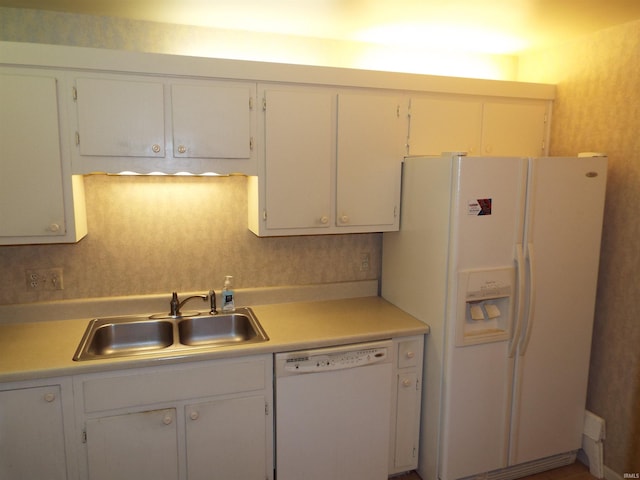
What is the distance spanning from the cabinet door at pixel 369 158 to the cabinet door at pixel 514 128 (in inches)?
21.5

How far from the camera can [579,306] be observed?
2463 millimetres

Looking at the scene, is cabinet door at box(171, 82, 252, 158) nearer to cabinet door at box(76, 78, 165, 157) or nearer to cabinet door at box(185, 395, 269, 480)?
cabinet door at box(76, 78, 165, 157)

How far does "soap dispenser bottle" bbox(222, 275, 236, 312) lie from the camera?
8.60 ft

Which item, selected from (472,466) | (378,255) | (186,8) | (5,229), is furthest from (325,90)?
(472,466)

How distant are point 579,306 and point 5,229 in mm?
2863

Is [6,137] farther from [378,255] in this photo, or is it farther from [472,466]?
[472,466]

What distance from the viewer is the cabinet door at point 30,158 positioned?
6.50 ft

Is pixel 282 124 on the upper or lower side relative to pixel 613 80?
lower

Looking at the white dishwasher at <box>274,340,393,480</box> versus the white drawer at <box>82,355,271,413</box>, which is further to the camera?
the white dishwasher at <box>274,340,393,480</box>

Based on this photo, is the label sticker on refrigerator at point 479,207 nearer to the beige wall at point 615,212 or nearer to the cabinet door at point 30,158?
the beige wall at point 615,212

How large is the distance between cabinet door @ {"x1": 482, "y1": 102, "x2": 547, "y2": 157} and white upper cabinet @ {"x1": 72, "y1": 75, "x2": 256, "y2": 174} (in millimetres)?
1391

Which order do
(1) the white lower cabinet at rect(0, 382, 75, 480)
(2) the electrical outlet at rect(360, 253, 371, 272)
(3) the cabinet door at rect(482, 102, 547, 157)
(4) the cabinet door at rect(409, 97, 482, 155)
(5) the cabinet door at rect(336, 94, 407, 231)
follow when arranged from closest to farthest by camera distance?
(1) the white lower cabinet at rect(0, 382, 75, 480), (5) the cabinet door at rect(336, 94, 407, 231), (4) the cabinet door at rect(409, 97, 482, 155), (3) the cabinet door at rect(482, 102, 547, 157), (2) the electrical outlet at rect(360, 253, 371, 272)

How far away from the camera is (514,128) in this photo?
2736 mm

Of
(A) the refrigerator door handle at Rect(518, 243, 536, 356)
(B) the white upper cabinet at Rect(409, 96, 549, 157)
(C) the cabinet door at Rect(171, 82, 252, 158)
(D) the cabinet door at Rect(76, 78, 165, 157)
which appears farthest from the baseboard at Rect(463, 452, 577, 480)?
(D) the cabinet door at Rect(76, 78, 165, 157)
